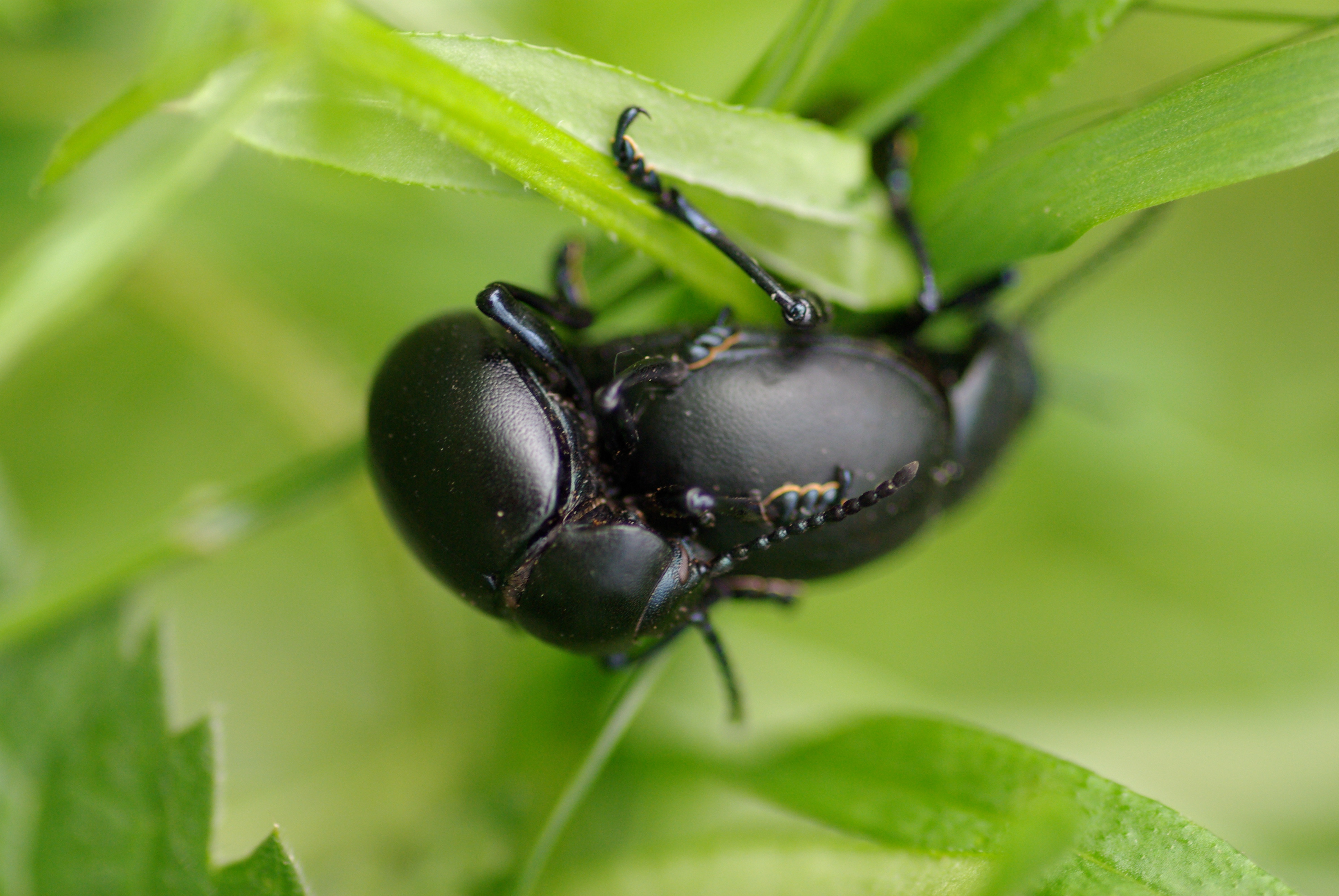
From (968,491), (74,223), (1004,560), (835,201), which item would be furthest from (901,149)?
(1004,560)

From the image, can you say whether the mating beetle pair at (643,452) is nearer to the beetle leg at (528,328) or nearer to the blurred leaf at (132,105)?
the beetle leg at (528,328)

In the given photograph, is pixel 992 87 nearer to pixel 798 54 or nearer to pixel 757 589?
pixel 798 54

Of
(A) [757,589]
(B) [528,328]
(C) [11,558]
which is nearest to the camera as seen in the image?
(B) [528,328]

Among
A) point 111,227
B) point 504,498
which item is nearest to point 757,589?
point 504,498

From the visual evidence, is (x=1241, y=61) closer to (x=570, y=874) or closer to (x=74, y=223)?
(x=74, y=223)

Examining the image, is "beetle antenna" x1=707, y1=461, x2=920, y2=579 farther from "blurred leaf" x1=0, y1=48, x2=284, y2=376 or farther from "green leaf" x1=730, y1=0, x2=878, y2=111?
"blurred leaf" x1=0, y1=48, x2=284, y2=376

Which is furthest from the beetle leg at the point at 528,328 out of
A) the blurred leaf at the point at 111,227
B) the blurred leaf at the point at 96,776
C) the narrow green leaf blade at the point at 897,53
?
the blurred leaf at the point at 96,776
